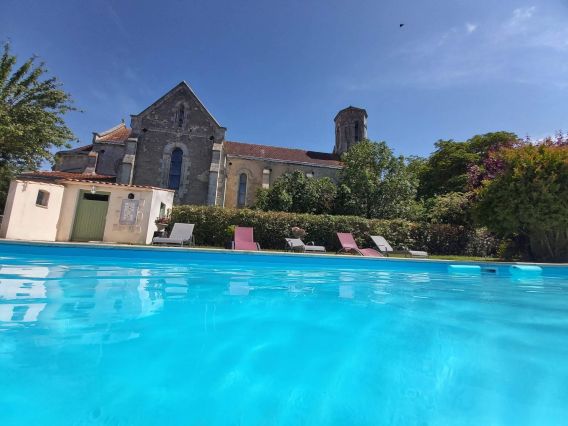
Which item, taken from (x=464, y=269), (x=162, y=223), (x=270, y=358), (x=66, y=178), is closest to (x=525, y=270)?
(x=464, y=269)

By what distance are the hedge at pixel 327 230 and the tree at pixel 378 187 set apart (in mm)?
3317

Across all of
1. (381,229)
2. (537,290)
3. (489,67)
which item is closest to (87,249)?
(537,290)

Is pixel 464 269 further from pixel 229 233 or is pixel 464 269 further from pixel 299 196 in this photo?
pixel 299 196

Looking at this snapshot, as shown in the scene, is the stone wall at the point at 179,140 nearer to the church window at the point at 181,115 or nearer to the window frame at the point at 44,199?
the church window at the point at 181,115

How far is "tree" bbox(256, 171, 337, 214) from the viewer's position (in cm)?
2056

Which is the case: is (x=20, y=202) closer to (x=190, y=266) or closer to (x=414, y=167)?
(x=190, y=266)

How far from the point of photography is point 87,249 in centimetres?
995

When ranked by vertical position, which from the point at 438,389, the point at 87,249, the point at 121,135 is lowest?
the point at 438,389

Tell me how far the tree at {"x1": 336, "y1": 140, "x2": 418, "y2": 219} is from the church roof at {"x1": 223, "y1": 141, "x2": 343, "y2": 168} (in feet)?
25.1

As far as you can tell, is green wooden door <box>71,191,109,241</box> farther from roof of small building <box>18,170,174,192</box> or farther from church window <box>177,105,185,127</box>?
church window <box>177,105,185,127</box>

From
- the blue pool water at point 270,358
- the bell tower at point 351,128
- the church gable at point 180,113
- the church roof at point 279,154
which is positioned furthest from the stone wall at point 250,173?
the blue pool water at point 270,358

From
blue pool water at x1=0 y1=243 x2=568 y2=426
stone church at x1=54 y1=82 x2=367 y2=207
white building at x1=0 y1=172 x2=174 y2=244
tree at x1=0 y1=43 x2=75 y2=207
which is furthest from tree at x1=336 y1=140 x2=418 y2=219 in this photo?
tree at x1=0 y1=43 x2=75 y2=207

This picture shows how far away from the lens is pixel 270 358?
264 centimetres

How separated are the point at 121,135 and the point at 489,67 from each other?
96.4 ft
